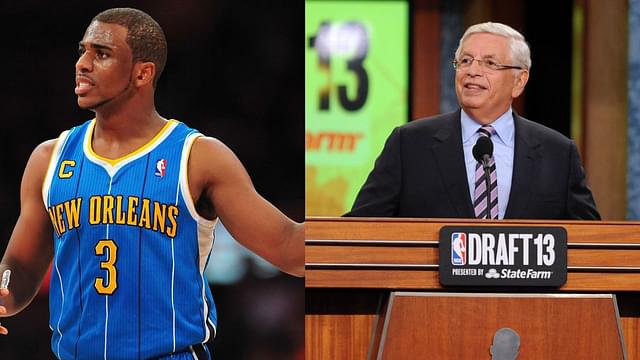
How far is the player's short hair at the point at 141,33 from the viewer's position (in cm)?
211

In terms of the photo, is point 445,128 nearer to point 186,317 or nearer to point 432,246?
point 432,246

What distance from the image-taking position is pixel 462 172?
285 centimetres

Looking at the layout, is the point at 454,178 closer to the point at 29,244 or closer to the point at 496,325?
the point at 496,325

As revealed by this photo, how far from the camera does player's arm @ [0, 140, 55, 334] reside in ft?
6.96

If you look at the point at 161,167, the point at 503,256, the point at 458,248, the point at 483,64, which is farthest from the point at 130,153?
the point at 483,64

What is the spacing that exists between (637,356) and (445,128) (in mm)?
801

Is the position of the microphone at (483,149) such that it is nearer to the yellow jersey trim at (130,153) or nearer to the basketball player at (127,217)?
the basketball player at (127,217)

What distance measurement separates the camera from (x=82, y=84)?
83.1 inches

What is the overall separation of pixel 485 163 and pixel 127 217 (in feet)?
3.50

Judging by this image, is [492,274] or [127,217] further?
[492,274]

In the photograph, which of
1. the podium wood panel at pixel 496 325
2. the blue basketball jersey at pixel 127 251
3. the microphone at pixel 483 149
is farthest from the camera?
the microphone at pixel 483 149

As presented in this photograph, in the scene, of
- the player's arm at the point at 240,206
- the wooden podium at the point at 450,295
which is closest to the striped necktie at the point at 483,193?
the wooden podium at the point at 450,295

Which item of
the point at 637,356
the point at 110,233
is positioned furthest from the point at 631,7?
the point at 110,233

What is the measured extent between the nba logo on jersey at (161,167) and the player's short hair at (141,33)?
0.58 ft
